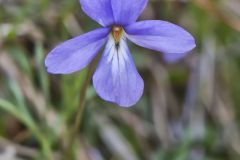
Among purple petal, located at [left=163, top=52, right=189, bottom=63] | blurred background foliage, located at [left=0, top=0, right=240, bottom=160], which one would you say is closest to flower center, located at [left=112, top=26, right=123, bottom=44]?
blurred background foliage, located at [left=0, top=0, right=240, bottom=160]

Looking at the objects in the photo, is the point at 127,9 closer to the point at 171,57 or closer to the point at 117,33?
the point at 117,33

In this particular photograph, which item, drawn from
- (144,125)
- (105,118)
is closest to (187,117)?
(144,125)

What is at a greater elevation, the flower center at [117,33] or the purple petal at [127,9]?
the purple petal at [127,9]

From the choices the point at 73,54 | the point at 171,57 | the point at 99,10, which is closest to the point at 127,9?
the point at 99,10

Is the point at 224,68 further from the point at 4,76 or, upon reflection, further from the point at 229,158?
the point at 4,76

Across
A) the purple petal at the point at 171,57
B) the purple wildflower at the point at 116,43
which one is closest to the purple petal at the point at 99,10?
the purple wildflower at the point at 116,43

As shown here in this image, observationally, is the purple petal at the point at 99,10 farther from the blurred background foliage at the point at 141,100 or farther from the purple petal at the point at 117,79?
the blurred background foliage at the point at 141,100
